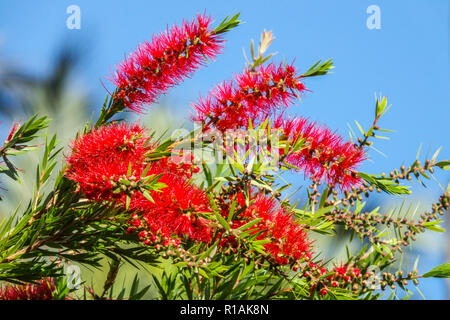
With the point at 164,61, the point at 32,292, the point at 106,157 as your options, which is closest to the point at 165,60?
the point at 164,61

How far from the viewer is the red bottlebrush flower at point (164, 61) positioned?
0.57 metres

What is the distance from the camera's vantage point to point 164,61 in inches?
22.5

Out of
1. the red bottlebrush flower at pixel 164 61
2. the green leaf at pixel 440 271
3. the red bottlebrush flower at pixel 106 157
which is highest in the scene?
the red bottlebrush flower at pixel 164 61

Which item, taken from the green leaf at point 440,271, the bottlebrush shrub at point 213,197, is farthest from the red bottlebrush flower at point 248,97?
the green leaf at point 440,271

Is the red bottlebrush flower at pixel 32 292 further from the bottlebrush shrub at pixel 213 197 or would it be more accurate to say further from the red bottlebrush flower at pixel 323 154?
the red bottlebrush flower at pixel 323 154

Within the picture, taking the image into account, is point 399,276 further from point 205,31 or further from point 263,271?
point 205,31

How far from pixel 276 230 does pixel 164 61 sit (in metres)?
0.23

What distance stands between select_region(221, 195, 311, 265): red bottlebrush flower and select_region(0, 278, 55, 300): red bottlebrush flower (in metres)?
0.21

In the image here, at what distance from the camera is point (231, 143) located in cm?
51

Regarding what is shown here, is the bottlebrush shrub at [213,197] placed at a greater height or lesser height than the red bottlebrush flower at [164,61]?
lesser

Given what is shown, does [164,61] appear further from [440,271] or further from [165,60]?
[440,271]

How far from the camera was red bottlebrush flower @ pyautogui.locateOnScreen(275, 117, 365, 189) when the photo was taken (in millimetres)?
543

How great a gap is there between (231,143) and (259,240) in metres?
0.11

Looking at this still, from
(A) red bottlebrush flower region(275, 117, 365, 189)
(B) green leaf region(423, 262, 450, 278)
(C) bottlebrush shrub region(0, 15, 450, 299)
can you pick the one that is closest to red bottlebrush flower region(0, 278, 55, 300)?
(C) bottlebrush shrub region(0, 15, 450, 299)
